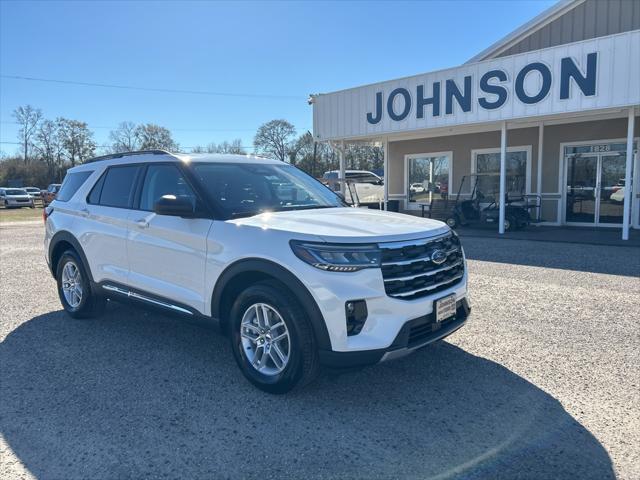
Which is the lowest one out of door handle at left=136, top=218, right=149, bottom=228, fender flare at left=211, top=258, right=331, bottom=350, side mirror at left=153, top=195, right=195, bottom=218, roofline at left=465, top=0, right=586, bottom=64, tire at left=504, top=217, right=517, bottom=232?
tire at left=504, top=217, right=517, bottom=232

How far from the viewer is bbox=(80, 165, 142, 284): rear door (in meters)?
4.81

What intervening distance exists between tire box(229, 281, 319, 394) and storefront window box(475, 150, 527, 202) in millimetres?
14033

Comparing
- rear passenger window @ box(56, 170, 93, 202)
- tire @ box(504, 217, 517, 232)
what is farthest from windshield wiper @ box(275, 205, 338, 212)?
tire @ box(504, 217, 517, 232)

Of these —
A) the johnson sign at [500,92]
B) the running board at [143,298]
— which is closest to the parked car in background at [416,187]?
the johnson sign at [500,92]

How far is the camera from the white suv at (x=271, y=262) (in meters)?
3.22

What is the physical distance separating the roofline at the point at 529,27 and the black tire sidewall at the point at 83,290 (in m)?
15.6

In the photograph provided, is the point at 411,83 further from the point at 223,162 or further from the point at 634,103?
the point at 223,162

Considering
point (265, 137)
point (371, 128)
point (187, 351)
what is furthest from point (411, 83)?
point (265, 137)

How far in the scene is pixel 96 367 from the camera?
4.21m

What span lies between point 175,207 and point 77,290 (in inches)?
100

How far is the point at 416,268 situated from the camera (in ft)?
11.3

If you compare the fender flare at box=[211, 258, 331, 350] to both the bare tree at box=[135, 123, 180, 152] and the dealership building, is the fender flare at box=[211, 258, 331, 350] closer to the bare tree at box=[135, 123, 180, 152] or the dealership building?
the dealership building

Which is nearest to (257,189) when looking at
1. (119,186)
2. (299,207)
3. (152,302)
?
(299,207)

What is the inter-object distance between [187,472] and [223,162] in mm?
2821
